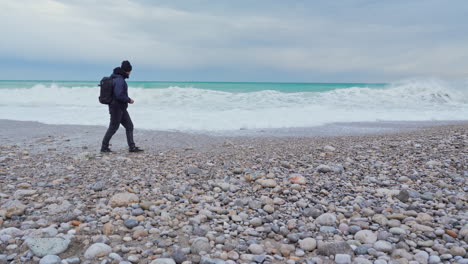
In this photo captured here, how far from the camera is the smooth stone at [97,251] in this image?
8.18 ft

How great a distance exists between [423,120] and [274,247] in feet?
41.3

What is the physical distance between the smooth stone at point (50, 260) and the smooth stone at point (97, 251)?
0.19 metres

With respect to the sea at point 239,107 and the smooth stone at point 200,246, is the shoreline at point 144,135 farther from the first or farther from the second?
the smooth stone at point 200,246

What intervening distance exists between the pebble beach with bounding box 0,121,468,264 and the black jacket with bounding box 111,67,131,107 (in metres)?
1.11

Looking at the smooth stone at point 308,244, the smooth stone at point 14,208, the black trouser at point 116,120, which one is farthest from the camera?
→ the black trouser at point 116,120

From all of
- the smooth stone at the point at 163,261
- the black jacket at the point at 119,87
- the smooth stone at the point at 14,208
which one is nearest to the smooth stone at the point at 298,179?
the smooth stone at the point at 163,261

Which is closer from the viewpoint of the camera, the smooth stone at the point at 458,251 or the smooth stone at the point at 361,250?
the smooth stone at the point at 458,251

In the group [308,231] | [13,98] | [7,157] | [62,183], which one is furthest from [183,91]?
[308,231]

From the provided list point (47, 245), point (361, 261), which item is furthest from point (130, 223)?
point (361, 261)

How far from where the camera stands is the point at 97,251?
2520mm

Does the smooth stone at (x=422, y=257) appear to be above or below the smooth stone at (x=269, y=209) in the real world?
below

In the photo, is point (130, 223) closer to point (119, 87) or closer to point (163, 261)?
point (163, 261)

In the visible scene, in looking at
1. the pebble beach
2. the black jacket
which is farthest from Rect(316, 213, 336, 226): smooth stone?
the black jacket

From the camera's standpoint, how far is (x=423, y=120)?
12984 millimetres
